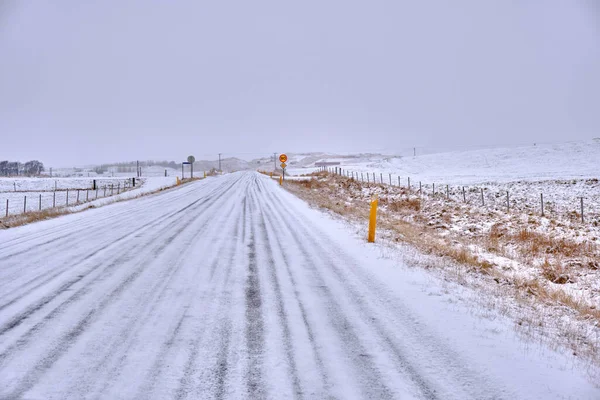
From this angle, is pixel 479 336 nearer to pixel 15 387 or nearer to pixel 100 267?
pixel 15 387

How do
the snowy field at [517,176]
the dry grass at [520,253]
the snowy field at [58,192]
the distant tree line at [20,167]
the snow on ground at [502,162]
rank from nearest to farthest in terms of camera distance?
the dry grass at [520,253]
the snowy field at [517,176]
the snowy field at [58,192]
the snow on ground at [502,162]
the distant tree line at [20,167]

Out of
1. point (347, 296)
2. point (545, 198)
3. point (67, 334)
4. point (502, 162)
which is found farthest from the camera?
point (502, 162)

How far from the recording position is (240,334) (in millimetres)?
4008

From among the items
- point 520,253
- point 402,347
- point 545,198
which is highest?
point 545,198

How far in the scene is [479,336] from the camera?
4.10 meters

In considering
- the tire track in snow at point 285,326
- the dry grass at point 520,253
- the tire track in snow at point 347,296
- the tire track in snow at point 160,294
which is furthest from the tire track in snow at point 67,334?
the dry grass at point 520,253

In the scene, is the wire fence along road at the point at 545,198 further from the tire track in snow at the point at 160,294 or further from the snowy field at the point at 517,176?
the tire track in snow at the point at 160,294

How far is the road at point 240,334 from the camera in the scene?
10.1ft

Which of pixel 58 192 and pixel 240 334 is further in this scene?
pixel 58 192

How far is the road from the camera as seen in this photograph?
3074 mm

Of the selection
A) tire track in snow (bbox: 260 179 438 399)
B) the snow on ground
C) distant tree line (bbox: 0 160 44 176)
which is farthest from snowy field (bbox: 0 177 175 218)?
distant tree line (bbox: 0 160 44 176)

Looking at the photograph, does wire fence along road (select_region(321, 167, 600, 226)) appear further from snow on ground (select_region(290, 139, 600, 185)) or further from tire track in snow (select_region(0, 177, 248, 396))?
snow on ground (select_region(290, 139, 600, 185))

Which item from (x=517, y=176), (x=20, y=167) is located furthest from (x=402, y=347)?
(x=20, y=167)

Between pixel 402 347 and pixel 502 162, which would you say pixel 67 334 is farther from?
pixel 502 162
